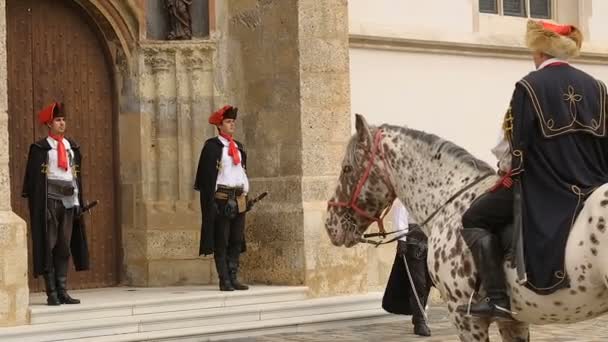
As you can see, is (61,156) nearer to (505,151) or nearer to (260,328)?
(260,328)

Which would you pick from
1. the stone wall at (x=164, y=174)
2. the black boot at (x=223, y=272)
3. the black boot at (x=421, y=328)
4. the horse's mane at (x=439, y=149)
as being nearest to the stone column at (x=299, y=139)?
the stone wall at (x=164, y=174)

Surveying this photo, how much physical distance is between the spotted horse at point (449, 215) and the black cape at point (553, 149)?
155mm

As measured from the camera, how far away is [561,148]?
616 centimetres

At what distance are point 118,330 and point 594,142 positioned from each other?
228 inches

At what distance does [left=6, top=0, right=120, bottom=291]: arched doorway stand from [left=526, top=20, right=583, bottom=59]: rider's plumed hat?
7.32 m

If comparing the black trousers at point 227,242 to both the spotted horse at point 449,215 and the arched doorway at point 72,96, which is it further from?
the spotted horse at point 449,215

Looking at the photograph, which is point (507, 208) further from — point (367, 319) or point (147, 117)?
point (147, 117)

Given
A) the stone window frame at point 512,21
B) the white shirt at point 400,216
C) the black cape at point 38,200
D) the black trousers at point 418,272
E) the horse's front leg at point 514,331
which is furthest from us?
the stone window frame at point 512,21

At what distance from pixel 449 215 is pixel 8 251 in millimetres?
5046

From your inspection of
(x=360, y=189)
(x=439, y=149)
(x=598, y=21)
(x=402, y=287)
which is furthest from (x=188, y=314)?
(x=598, y=21)

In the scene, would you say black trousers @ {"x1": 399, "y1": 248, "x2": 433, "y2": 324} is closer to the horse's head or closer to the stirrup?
the horse's head

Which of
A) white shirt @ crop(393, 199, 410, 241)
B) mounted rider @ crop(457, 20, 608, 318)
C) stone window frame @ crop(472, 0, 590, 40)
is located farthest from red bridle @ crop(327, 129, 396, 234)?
stone window frame @ crop(472, 0, 590, 40)

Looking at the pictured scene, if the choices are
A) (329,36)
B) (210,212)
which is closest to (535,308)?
(210,212)

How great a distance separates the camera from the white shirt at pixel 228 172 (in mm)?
12195
